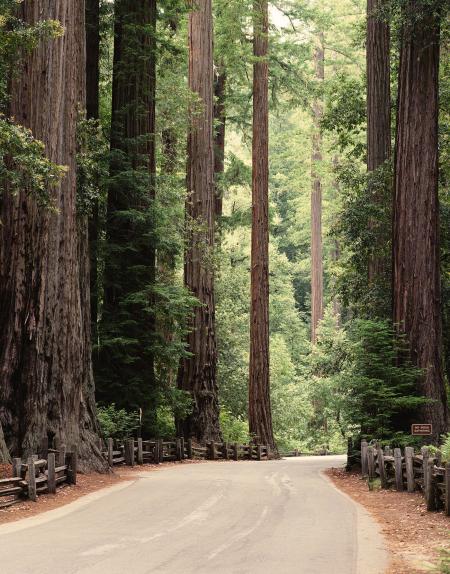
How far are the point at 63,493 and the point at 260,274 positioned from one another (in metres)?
20.7

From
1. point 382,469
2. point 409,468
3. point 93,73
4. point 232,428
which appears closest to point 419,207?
point 382,469

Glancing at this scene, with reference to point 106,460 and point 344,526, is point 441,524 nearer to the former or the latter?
point 344,526

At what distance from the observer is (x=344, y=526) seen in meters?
11.8

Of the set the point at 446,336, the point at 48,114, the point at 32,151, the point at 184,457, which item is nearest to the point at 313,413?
the point at 184,457

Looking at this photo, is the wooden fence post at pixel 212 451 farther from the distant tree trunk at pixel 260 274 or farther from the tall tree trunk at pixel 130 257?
the distant tree trunk at pixel 260 274

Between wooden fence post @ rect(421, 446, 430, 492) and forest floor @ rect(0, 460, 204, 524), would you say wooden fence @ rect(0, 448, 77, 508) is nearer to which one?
forest floor @ rect(0, 460, 204, 524)

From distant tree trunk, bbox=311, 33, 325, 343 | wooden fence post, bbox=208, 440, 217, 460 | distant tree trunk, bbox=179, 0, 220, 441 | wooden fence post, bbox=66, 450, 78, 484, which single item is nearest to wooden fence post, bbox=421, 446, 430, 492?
wooden fence post, bbox=66, 450, 78, 484

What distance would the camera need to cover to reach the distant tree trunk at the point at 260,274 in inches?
1356

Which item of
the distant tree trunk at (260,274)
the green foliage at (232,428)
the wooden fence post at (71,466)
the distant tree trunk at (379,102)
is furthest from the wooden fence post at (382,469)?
the green foliage at (232,428)

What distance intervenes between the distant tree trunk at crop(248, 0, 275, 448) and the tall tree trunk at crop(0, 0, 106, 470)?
617 inches

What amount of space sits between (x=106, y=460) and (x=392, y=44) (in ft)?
51.3

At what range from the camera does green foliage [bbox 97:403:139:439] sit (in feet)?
73.2

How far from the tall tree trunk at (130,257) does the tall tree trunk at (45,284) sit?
5577 millimetres

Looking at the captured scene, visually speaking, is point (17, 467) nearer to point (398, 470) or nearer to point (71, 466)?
point (71, 466)
